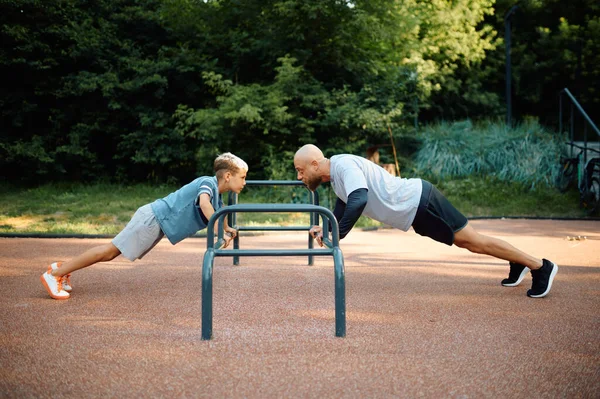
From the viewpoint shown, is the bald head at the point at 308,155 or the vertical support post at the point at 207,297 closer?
the vertical support post at the point at 207,297

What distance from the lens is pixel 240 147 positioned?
13211mm

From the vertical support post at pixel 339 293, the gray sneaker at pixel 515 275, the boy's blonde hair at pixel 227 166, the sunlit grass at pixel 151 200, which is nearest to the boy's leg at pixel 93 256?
the boy's blonde hair at pixel 227 166

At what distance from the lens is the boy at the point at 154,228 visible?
4008mm

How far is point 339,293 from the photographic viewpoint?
9.89 ft

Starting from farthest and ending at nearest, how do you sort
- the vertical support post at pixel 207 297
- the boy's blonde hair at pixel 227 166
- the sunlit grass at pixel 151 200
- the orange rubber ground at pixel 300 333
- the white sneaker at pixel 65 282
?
the sunlit grass at pixel 151 200, the boy's blonde hair at pixel 227 166, the white sneaker at pixel 65 282, the vertical support post at pixel 207 297, the orange rubber ground at pixel 300 333

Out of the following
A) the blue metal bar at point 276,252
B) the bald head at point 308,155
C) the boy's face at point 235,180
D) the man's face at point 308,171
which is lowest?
the blue metal bar at point 276,252

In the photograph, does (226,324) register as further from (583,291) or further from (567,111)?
(567,111)

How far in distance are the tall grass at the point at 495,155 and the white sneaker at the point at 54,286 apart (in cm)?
1010

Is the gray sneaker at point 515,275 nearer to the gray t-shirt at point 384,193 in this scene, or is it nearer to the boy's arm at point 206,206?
the gray t-shirt at point 384,193

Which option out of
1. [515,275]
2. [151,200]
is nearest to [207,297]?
[515,275]

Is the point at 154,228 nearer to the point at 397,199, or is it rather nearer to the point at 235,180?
the point at 235,180

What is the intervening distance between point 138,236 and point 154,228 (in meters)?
0.13

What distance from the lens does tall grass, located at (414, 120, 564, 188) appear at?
40.5ft

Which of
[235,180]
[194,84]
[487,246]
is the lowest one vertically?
[487,246]
